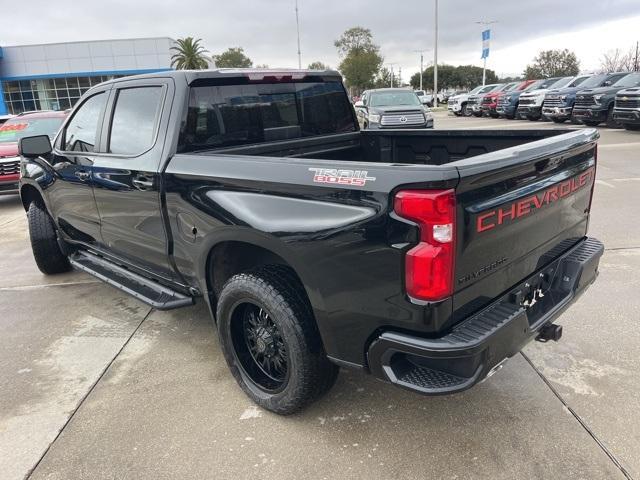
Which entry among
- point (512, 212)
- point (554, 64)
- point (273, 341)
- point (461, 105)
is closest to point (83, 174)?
point (273, 341)

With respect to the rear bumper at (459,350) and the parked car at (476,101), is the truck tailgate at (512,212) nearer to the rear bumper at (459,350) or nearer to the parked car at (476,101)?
the rear bumper at (459,350)

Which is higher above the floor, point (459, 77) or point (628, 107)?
point (459, 77)

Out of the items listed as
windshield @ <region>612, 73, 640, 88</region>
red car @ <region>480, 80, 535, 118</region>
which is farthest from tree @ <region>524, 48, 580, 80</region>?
windshield @ <region>612, 73, 640, 88</region>

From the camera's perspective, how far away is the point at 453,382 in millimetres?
2080

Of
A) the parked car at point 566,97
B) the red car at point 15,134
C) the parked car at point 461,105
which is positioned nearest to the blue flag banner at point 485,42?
the parked car at point 461,105

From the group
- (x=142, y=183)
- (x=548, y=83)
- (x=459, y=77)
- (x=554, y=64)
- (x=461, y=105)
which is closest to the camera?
(x=142, y=183)

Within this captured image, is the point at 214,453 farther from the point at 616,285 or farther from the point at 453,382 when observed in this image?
the point at 616,285

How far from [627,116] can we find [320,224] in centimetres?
1514

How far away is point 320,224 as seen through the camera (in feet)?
7.32

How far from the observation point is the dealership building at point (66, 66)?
→ 43750 millimetres

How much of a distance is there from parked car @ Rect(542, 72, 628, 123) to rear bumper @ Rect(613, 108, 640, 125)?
3.03 meters

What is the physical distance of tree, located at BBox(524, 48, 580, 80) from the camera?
55566 millimetres

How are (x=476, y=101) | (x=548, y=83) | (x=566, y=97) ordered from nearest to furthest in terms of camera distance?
(x=566, y=97)
(x=548, y=83)
(x=476, y=101)

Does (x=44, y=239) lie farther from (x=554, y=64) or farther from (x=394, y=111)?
(x=554, y=64)
